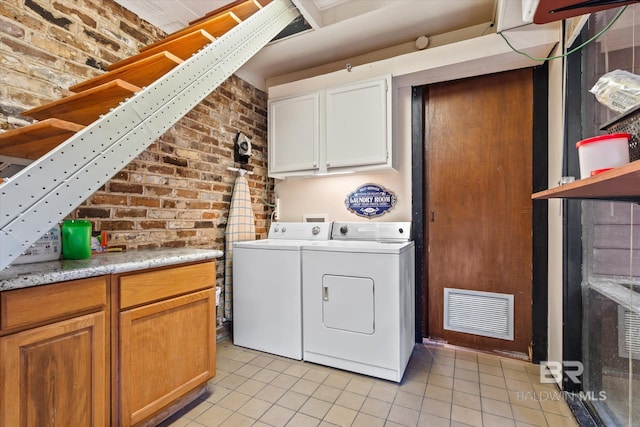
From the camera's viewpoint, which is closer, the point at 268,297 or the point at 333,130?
the point at 268,297

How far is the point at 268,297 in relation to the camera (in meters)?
2.38

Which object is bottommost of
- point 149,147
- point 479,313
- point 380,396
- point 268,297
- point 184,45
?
point 380,396

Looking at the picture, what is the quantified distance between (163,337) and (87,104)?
3.93 feet

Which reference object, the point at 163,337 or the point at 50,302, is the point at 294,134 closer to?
the point at 163,337

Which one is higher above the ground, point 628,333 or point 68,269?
point 68,269

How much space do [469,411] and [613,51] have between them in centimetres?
201

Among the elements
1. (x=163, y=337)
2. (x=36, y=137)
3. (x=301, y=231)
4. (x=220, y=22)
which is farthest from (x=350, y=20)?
(x=163, y=337)

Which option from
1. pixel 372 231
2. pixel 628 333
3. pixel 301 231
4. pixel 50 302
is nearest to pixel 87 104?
pixel 50 302

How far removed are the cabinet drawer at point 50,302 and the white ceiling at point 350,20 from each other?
72.1 inches

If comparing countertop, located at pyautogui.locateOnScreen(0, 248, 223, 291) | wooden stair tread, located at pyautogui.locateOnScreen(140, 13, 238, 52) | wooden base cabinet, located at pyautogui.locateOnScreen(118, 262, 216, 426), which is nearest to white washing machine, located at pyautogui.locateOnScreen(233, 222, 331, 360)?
wooden base cabinet, located at pyautogui.locateOnScreen(118, 262, 216, 426)

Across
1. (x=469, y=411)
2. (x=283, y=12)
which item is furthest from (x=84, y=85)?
(x=469, y=411)

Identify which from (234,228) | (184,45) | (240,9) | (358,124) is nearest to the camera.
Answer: (184,45)

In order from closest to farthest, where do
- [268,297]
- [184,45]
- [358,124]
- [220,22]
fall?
1. [184,45]
2. [220,22]
3. [268,297]
4. [358,124]

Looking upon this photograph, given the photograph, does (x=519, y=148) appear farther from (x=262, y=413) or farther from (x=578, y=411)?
(x=262, y=413)
